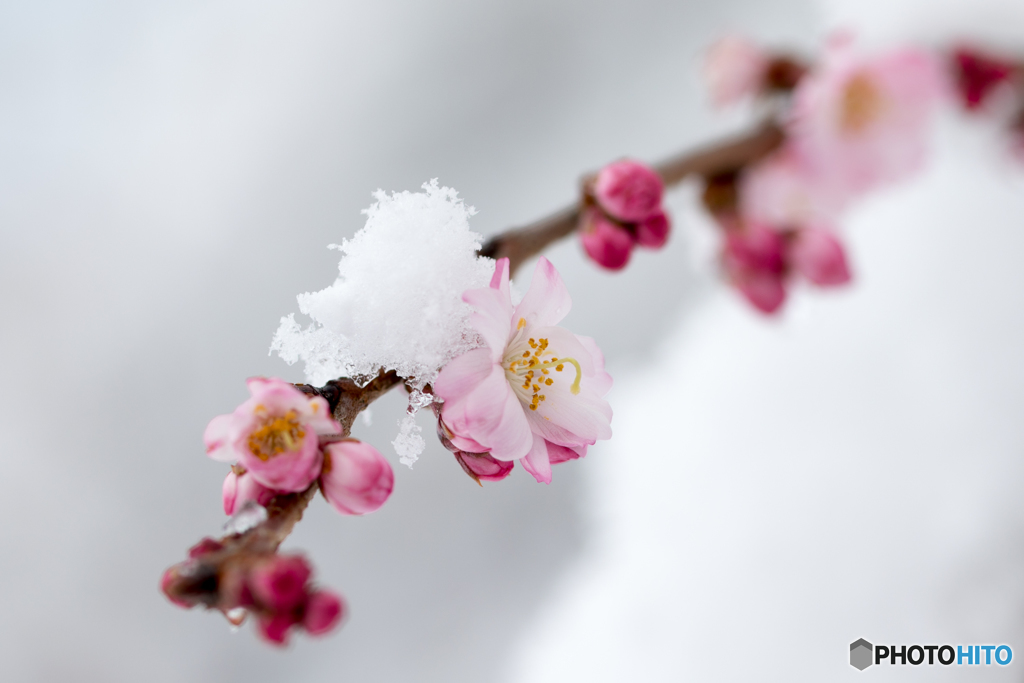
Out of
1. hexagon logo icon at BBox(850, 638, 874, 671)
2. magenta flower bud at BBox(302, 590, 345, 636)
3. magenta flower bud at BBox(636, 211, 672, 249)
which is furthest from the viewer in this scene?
hexagon logo icon at BBox(850, 638, 874, 671)

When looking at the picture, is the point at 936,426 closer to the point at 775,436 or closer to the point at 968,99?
the point at 775,436

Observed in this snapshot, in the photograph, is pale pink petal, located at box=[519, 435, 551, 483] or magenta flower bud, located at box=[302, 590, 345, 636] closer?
magenta flower bud, located at box=[302, 590, 345, 636]

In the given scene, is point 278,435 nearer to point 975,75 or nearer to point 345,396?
point 345,396

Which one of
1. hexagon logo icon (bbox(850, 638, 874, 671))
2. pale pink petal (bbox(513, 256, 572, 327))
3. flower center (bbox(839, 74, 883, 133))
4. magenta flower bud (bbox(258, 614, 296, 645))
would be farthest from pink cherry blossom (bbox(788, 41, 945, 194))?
hexagon logo icon (bbox(850, 638, 874, 671))

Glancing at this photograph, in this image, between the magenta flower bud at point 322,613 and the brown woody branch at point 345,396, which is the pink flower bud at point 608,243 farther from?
the magenta flower bud at point 322,613

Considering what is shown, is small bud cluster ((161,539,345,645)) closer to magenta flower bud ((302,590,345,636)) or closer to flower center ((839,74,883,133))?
magenta flower bud ((302,590,345,636))

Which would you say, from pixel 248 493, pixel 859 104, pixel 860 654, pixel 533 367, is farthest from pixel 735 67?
pixel 860 654

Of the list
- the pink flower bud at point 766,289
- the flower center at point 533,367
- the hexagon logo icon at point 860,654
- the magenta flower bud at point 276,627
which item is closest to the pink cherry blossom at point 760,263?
the pink flower bud at point 766,289

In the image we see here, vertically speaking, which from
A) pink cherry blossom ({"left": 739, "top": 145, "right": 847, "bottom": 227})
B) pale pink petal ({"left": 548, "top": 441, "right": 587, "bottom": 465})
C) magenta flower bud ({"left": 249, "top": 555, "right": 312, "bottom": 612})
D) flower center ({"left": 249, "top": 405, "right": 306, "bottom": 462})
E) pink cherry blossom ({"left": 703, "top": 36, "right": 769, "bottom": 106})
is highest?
pink cherry blossom ({"left": 703, "top": 36, "right": 769, "bottom": 106})
